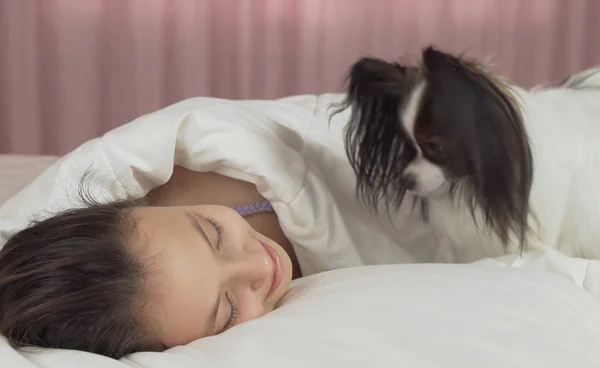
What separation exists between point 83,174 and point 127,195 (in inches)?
3.5

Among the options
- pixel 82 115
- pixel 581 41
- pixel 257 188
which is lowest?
pixel 82 115

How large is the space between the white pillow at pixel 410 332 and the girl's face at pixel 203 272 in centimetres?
8

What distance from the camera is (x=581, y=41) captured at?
1998 millimetres

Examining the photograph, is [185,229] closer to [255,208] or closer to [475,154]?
[255,208]

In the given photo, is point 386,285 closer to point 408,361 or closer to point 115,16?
point 408,361

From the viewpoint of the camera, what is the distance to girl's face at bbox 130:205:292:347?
0.71 metres

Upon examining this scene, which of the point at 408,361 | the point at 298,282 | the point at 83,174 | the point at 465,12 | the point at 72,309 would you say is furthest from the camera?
the point at 465,12

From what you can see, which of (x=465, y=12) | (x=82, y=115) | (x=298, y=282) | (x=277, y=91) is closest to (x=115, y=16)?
(x=82, y=115)

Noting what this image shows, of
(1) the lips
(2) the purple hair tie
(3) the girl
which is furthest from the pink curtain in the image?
(1) the lips

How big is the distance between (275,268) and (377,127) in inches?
13.1

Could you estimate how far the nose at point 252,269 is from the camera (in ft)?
2.52

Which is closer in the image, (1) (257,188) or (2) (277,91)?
(1) (257,188)

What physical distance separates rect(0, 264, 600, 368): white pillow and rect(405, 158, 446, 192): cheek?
297 millimetres

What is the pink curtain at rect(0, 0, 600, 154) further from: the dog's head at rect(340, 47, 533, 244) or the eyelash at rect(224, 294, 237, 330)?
the eyelash at rect(224, 294, 237, 330)
